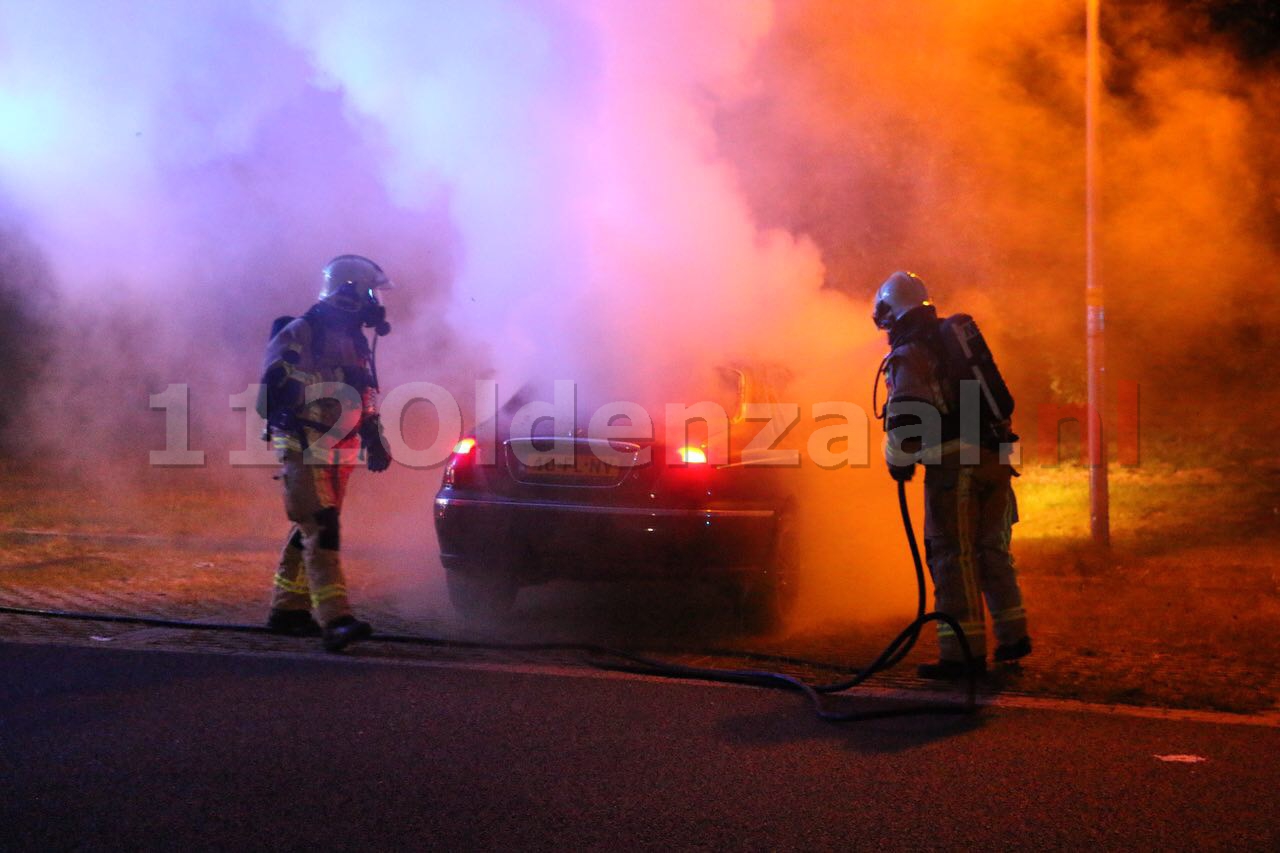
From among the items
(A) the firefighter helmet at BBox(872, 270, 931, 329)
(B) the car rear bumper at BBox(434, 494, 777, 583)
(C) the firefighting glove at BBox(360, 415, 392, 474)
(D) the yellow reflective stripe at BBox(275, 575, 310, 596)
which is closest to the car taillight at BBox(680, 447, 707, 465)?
(B) the car rear bumper at BBox(434, 494, 777, 583)

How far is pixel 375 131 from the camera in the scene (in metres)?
9.24

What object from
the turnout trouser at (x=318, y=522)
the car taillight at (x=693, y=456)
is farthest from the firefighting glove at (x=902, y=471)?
the turnout trouser at (x=318, y=522)

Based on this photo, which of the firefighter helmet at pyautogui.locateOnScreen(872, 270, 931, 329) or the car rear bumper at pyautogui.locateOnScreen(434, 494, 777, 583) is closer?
the firefighter helmet at pyautogui.locateOnScreen(872, 270, 931, 329)

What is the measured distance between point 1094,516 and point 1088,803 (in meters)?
5.79

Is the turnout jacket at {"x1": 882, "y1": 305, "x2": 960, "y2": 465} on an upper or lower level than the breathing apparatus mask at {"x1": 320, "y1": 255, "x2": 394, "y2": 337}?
lower

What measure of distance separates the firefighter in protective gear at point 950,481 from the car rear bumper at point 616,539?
105 centimetres

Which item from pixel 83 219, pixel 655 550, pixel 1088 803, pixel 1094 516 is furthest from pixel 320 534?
pixel 83 219

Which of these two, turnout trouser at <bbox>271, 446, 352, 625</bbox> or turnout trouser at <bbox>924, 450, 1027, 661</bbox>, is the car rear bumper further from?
turnout trouser at <bbox>924, 450, 1027, 661</bbox>

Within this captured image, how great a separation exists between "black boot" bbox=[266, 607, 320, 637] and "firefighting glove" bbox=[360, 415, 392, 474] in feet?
2.61

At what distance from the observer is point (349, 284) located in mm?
6020

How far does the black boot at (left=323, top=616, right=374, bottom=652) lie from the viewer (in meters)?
5.73

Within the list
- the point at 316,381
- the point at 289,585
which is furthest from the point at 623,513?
the point at 289,585

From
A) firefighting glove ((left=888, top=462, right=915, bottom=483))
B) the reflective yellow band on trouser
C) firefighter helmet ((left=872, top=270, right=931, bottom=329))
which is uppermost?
firefighter helmet ((left=872, top=270, right=931, bottom=329))

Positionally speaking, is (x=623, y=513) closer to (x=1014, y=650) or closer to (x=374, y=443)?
(x=374, y=443)
